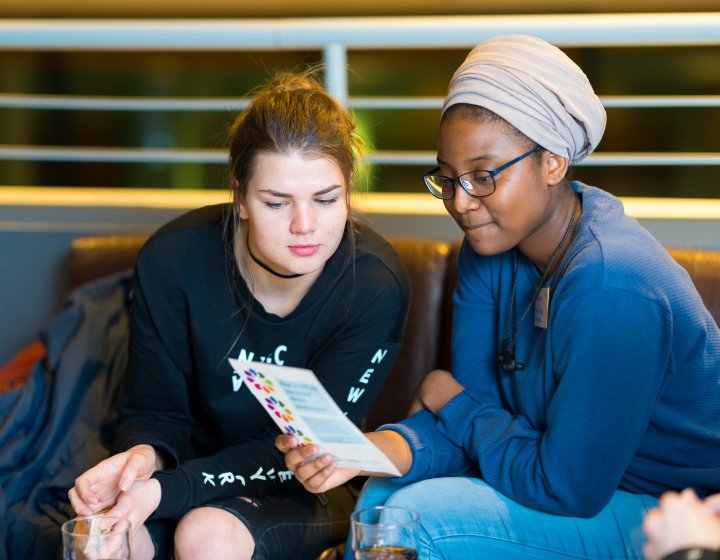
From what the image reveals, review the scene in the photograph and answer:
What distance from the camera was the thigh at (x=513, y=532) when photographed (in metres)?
1.47

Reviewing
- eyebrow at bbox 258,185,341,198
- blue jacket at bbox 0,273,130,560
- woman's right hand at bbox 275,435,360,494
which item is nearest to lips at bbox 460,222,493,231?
eyebrow at bbox 258,185,341,198

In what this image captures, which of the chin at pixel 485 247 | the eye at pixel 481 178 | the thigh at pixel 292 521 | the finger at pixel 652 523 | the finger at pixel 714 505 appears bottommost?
the thigh at pixel 292 521

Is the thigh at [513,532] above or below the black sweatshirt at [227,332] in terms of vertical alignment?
below

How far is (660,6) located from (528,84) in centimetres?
498

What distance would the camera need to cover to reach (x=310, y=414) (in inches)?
52.9

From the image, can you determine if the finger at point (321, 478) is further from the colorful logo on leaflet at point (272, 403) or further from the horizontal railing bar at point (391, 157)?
the horizontal railing bar at point (391, 157)

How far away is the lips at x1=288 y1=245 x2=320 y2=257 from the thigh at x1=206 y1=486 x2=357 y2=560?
0.46m

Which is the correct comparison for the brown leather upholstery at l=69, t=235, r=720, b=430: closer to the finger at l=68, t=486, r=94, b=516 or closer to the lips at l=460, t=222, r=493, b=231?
the lips at l=460, t=222, r=493, b=231

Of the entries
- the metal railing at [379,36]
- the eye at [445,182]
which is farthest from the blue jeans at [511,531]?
the metal railing at [379,36]

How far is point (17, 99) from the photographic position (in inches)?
Answer: 112

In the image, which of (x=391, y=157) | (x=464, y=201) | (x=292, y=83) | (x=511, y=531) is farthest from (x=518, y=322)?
(x=391, y=157)

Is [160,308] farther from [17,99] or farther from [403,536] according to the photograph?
[17,99]

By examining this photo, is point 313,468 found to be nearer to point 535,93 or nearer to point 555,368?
point 555,368

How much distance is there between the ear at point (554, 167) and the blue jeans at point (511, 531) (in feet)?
1.84
